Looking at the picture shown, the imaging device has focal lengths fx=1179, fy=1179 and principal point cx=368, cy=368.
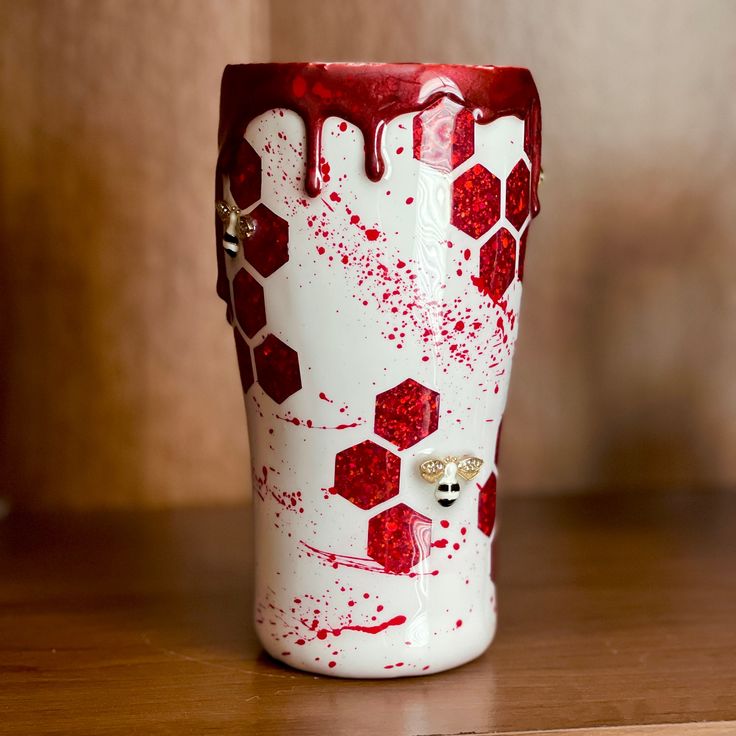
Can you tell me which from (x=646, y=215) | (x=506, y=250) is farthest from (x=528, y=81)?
(x=646, y=215)

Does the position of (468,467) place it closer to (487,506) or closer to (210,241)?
(487,506)

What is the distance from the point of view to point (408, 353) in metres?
0.53

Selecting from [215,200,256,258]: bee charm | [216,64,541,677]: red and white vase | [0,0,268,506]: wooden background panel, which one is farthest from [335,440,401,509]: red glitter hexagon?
[0,0,268,506]: wooden background panel

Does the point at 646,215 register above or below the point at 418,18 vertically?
below

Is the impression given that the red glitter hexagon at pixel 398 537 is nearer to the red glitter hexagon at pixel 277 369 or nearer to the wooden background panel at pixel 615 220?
the red glitter hexagon at pixel 277 369

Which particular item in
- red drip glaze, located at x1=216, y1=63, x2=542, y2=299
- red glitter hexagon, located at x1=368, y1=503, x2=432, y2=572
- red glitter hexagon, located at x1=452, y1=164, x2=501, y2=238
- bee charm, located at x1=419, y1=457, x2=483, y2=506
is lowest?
red glitter hexagon, located at x1=368, y1=503, x2=432, y2=572

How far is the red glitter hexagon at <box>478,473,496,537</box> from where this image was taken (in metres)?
0.58

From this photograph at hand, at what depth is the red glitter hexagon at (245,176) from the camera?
1.73 ft

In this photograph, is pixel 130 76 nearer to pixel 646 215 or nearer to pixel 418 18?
pixel 418 18

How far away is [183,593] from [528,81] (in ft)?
1.13

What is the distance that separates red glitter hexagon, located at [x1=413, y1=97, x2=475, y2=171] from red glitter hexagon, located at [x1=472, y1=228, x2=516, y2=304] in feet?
0.14

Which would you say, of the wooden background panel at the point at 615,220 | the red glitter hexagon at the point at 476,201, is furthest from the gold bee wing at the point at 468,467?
the wooden background panel at the point at 615,220

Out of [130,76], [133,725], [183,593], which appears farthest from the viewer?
[130,76]

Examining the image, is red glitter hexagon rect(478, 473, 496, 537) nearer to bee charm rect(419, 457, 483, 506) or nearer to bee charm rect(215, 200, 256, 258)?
bee charm rect(419, 457, 483, 506)
